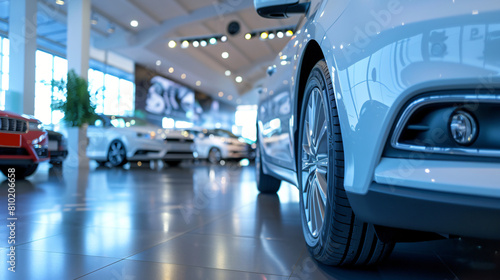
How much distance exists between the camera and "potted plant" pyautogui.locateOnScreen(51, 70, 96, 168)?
33.2ft

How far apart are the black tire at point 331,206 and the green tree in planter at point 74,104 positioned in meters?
9.41

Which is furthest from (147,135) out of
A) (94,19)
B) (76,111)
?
(94,19)

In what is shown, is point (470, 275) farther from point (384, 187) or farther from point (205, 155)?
point (205, 155)

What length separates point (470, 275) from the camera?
5.30 feet

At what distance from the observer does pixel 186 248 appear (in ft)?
6.55

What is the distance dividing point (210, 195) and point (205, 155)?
26.8 feet

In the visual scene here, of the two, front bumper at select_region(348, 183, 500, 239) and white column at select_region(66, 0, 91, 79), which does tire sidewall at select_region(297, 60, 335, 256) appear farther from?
white column at select_region(66, 0, 91, 79)

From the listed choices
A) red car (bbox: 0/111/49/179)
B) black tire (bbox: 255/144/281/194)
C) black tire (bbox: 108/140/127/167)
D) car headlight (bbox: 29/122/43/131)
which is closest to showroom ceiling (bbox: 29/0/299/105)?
black tire (bbox: 108/140/127/167)

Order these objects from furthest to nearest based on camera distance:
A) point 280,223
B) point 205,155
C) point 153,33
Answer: point 153,33 → point 205,155 → point 280,223

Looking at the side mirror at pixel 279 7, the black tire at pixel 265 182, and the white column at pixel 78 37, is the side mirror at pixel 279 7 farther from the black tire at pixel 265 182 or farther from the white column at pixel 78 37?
the white column at pixel 78 37

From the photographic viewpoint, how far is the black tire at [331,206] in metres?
1.46

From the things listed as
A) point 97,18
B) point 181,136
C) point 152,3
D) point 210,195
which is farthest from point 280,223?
point 97,18

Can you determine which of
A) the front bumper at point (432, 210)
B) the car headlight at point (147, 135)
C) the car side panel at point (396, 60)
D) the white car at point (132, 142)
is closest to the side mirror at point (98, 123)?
the white car at point (132, 142)

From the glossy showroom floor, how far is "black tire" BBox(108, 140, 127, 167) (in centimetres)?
547
